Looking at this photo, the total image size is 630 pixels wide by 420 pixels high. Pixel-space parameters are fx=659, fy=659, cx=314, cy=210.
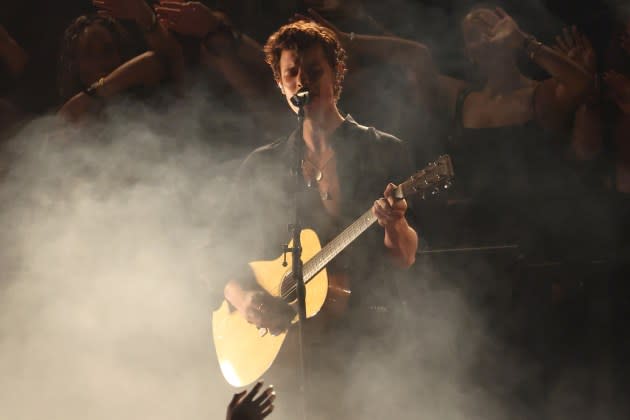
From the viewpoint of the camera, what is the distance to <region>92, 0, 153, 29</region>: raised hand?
3.97 metres

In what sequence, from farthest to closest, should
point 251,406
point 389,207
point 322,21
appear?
point 322,21 → point 389,207 → point 251,406

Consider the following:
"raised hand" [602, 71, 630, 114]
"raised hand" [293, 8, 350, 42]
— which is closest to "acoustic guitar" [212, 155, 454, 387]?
"raised hand" [293, 8, 350, 42]

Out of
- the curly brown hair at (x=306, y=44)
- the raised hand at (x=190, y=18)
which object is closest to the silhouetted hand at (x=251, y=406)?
the curly brown hair at (x=306, y=44)

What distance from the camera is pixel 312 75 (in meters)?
3.30

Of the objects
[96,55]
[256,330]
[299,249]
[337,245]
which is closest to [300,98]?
[299,249]

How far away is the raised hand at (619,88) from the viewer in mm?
3434

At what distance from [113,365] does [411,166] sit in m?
2.21

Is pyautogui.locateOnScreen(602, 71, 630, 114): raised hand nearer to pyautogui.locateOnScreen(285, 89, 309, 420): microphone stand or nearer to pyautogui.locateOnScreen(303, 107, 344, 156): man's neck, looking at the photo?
pyautogui.locateOnScreen(303, 107, 344, 156): man's neck

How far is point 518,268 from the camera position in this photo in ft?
11.6

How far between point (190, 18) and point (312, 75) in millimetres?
1106

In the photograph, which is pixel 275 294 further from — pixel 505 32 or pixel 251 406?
pixel 505 32

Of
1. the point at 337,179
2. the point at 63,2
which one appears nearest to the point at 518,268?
the point at 337,179

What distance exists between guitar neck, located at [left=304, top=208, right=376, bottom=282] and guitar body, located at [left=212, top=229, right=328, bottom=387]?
4 cm

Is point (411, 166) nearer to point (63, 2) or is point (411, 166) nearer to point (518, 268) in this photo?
point (518, 268)
